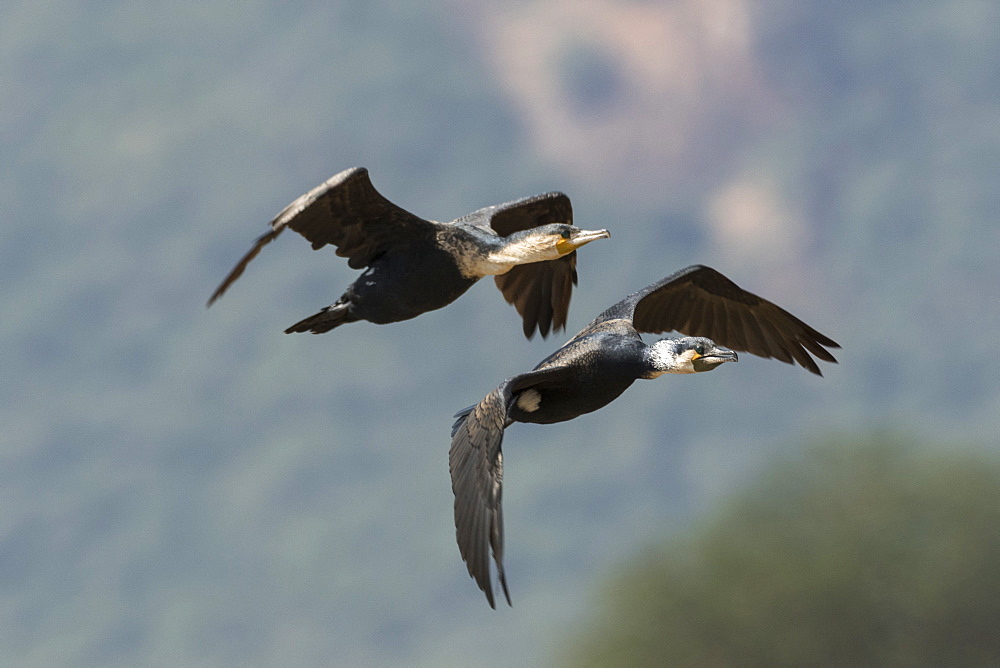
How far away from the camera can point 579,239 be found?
7906 millimetres

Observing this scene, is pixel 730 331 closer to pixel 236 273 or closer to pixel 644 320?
pixel 644 320

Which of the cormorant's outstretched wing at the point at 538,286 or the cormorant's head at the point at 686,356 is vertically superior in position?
the cormorant's outstretched wing at the point at 538,286

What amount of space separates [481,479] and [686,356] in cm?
159

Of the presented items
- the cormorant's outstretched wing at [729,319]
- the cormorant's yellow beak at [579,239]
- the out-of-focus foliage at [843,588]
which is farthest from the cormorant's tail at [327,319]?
the out-of-focus foliage at [843,588]

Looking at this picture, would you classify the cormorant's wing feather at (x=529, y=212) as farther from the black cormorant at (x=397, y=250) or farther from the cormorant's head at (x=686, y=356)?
the cormorant's head at (x=686, y=356)

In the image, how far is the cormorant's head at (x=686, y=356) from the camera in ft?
23.5

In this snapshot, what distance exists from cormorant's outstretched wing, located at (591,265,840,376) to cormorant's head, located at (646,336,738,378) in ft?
5.46

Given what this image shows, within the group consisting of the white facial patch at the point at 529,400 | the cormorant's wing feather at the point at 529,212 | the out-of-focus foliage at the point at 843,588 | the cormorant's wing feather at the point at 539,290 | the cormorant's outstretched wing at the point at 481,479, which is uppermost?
the cormorant's wing feather at the point at 529,212

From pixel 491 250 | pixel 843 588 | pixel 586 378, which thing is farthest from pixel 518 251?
pixel 843 588

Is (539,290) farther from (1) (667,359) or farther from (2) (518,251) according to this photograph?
(1) (667,359)

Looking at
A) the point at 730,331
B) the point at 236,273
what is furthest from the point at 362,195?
the point at 730,331

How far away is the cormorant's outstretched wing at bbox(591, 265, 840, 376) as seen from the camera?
901cm

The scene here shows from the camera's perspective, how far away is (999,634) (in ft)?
82.5

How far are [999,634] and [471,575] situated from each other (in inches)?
879
